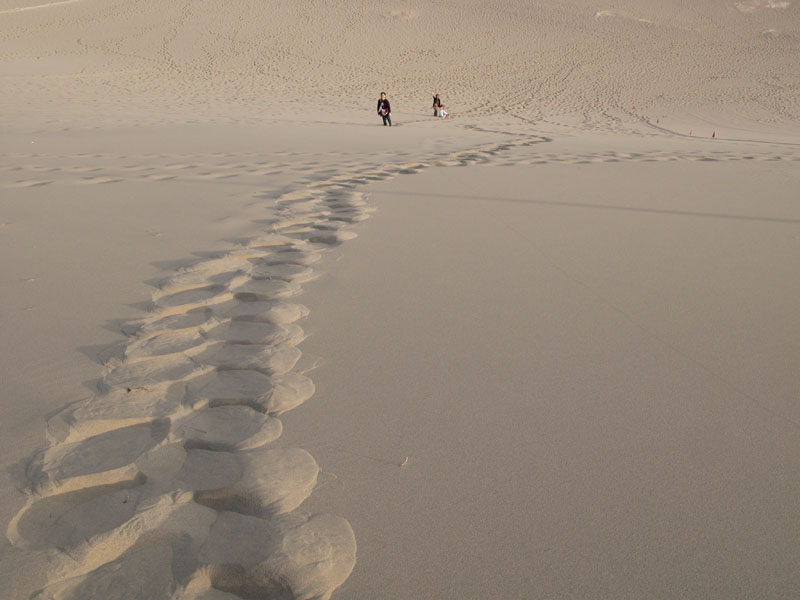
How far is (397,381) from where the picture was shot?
2.03 metres

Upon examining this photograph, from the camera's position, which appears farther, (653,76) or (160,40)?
(160,40)

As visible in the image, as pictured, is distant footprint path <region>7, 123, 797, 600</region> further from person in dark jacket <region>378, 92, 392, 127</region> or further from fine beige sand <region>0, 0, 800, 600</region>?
person in dark jacket <region>378, 92, 392, 127</region>

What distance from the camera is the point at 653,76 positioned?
22469 millimetres

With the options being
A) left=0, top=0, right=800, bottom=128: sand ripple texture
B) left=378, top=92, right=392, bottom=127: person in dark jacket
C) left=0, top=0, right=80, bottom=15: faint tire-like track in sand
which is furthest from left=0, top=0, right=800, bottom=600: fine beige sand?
left=0, top=0, right=80, bottom=15: faint tire-like track in sand

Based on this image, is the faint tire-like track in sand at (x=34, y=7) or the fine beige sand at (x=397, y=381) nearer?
the fine beige sand at (x=397, y=381)

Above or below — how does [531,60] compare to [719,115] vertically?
above

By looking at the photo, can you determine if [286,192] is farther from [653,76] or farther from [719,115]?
[653,76]

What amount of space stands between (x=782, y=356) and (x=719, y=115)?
17540mm

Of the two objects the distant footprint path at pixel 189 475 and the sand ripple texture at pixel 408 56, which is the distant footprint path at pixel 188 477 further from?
the sand ripple texture at pixel 408 56

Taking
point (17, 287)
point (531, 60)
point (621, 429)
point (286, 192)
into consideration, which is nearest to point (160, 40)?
point (531, 60)

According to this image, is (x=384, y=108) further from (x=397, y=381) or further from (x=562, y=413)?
(x=562, y=413)

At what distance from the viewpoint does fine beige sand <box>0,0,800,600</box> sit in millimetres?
1330

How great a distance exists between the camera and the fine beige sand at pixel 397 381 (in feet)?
4.36

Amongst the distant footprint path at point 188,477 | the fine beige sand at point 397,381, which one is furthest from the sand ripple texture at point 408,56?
the distant footprint path at point 188,477
